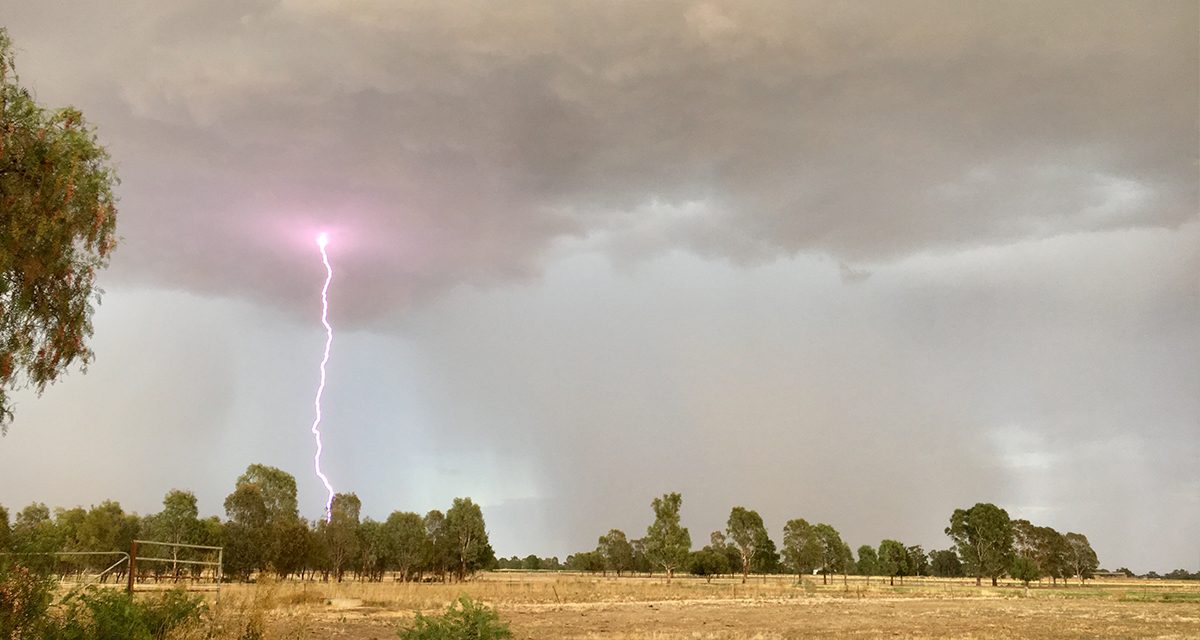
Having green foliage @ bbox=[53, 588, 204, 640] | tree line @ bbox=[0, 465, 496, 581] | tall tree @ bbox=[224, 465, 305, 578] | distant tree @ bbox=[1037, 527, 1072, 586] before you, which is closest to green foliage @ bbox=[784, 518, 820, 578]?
distant tree @ bbox=[1037, 527, 1072, 586]

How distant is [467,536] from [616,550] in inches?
3047

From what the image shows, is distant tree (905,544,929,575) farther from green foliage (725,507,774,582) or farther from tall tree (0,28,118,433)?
tall tree (0,28,118,433)

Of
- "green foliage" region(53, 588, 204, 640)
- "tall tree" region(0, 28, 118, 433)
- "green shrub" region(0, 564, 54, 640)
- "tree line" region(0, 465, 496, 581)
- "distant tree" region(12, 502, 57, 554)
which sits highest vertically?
"tall tree" region(0, 28, 118, 433)

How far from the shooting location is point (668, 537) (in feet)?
400

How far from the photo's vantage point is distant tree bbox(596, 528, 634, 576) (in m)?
194

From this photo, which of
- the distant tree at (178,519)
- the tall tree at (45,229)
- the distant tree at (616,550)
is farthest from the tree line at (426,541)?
the tall tree at (45,229)

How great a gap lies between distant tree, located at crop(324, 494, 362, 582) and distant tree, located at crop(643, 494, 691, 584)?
49.7 metres

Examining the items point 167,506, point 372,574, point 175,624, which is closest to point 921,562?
point 372,574

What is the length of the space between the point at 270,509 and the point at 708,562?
94654 mm

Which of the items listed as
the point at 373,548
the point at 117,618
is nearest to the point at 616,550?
the point at 373,548

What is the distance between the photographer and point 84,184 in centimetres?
1359

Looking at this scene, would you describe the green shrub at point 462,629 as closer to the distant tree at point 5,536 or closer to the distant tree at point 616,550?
the distant tree at point 5,536

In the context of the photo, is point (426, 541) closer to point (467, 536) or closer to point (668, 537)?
point (467, 536)

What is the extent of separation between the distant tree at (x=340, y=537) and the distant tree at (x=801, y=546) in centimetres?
→ 8097
